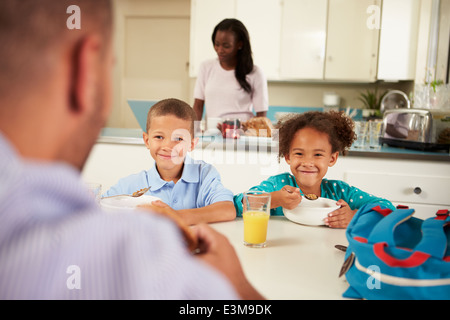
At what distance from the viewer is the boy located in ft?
2.34

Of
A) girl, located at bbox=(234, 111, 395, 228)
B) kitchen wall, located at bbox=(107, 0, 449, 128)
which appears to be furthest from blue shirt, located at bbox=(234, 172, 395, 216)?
kitchen wall, located at bbox=(107, 0, 449, 128)

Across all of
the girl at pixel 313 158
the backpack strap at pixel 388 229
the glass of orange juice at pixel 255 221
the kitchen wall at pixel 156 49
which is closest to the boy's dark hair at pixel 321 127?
the girl at pixel 313 158

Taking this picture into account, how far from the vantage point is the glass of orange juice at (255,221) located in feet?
1.82

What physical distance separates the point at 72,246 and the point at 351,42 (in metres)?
2.44

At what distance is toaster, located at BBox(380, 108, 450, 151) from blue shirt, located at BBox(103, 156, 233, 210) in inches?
30.0

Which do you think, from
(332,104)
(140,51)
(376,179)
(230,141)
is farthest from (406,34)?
Answer: (140,51)

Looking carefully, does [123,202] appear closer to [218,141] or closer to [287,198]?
[287,198]

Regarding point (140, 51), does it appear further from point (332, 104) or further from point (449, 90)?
point (449, 90)

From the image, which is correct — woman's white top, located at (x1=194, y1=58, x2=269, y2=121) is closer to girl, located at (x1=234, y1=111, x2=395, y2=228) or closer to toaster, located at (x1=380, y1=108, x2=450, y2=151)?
girl, located at (x1=234, y1=111, x2=395, y2=228)

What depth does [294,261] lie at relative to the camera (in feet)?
1.62

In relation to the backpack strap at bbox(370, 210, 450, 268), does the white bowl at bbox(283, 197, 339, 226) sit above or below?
below

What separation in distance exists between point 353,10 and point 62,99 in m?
2.42

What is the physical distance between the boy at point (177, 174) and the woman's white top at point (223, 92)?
0.41m

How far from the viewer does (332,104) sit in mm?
2582
